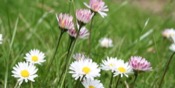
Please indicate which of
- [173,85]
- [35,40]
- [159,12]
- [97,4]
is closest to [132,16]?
[159,12]

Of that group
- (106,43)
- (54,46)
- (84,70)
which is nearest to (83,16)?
(84,70)

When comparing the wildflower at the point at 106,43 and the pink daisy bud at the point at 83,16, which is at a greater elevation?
the wildflower at the point at 106,43

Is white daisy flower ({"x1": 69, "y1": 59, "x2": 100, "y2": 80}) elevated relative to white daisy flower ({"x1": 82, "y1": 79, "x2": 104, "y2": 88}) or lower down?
elevated

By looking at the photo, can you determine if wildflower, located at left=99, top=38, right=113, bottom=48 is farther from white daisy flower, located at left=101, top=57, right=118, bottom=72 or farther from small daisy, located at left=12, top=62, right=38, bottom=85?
small daisy, located at left=12, top=62, right=38, bottom=85

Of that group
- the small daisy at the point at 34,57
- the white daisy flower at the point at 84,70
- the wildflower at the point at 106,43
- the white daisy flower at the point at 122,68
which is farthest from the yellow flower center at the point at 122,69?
→ the wildflower at the point at 106,43

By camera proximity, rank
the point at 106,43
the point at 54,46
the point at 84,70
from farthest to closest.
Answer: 1. the point at 54,46
2. the point at 106,43
3. the point at 84,70

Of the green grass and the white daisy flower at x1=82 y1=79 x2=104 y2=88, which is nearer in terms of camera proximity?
the white daisy flower at x1=82 y1=79 x2=104 y2=88

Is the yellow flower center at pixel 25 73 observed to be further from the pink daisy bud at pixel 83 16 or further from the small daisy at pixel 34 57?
the pink daisy bud at pixel 83 16

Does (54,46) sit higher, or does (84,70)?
(54,46)

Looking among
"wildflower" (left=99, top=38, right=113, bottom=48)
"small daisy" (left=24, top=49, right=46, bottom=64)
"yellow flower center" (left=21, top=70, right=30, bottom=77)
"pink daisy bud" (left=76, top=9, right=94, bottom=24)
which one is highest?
"wildflower" (left=99, top=38, right=113, bottom=48)

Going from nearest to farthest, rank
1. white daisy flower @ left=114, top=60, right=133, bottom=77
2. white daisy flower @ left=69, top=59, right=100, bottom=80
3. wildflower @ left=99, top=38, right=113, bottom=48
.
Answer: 1. white daisy flower @ left=69, top=59, right=100, bottom=80
2. white daisy flower @ left=114, top=60, right=133, bottom=77
3. wildflower @ left=99, top=38, right=113, bottom=48

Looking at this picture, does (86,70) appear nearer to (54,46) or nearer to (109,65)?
(109,65)

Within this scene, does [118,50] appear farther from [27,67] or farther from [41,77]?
[27,67]

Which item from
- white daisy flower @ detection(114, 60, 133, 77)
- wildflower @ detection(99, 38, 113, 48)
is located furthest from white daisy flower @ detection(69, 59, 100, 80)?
wildflower @ detection(99, 38, 113, 48)
